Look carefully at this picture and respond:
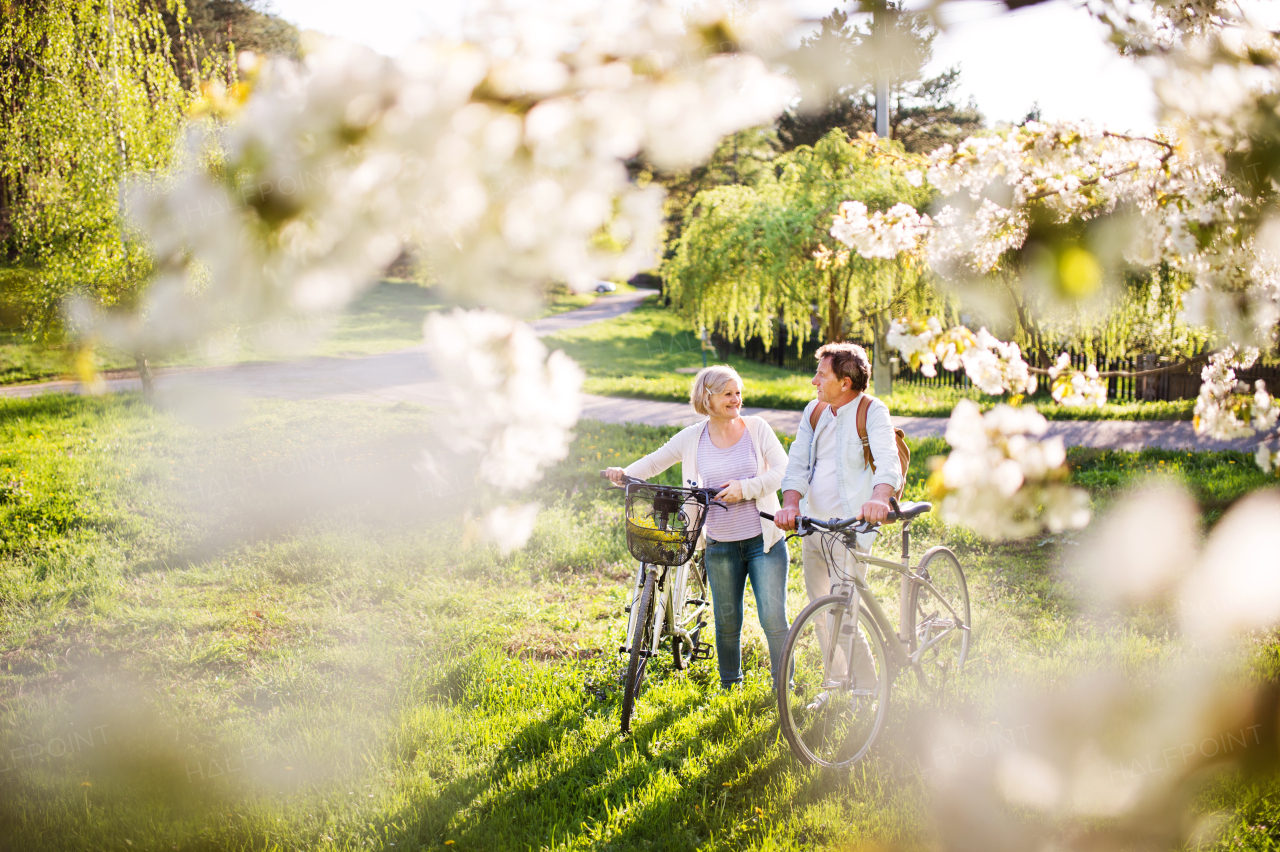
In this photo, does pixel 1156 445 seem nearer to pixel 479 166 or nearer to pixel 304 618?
pixel 304 618

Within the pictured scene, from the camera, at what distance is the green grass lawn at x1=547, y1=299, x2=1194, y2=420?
502 inches

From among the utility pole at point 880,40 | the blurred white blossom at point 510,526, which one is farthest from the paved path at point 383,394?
the utility pole at point 880,40

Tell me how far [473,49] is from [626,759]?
3.23m

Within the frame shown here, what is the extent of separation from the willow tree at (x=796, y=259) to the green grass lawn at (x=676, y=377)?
138cm

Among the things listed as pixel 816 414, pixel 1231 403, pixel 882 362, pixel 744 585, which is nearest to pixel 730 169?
pixel 882 362

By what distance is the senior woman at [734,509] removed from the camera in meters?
3.77

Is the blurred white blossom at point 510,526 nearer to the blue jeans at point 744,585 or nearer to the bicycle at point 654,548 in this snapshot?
the bicycle at point 654,548

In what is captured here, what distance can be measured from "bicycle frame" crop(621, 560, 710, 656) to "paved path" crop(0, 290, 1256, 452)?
22.0 ft

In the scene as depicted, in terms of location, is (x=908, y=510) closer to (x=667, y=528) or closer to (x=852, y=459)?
(x=852, y=459)

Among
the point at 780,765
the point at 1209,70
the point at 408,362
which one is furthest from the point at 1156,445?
the point at 408,362

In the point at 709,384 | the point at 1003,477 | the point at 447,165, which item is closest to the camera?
the point at 447,165

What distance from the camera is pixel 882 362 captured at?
617 inches

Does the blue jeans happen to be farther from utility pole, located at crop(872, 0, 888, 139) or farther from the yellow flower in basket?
utility pole, located at crop(872, 0, 888, 139)

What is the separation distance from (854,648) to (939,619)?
82 cm
